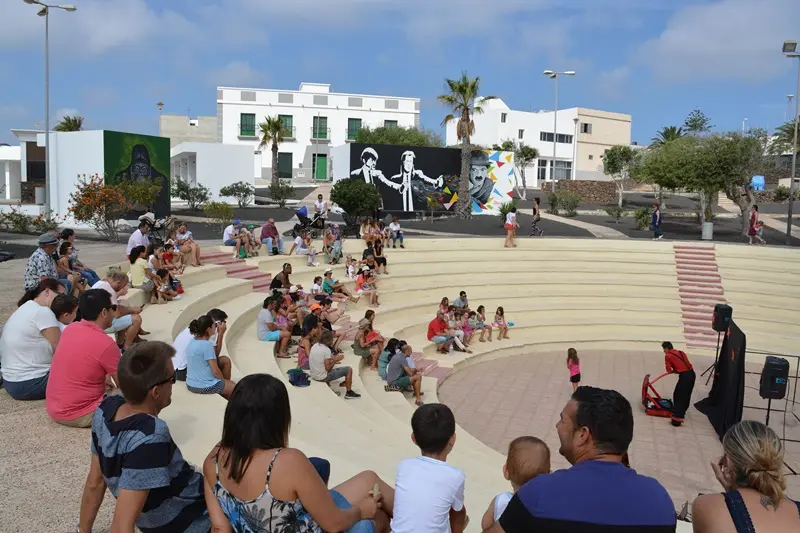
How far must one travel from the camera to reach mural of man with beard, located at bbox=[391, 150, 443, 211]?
102 ft

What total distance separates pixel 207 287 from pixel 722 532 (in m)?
11.9

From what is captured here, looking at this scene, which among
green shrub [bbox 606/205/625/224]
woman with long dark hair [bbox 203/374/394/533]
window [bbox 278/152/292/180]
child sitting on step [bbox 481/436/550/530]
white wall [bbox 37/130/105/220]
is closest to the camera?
woman with long dark hair [bbox 203/374/394/533]

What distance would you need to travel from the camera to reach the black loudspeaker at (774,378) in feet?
30.1

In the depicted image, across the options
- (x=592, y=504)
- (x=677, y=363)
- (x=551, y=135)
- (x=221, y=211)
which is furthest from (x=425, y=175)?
(x=551, y=135)

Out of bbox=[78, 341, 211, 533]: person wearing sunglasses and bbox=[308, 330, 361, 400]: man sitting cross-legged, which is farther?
bbox=[308, 330, 361, 400]: man sitting cross-legged

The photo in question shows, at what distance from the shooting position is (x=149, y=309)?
10.3 metres

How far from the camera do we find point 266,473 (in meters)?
2.55

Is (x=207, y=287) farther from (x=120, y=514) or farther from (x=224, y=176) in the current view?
(x=224, y=176)

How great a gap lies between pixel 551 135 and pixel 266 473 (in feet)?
208

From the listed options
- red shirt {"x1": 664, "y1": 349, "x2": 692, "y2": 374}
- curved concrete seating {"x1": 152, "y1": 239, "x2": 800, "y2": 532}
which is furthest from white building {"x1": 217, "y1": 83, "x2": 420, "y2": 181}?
red shirt {"x1": 664, "y1": 349, "x2": 692, "y2": 374}

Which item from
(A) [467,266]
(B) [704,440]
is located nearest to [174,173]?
(A) [467,266]

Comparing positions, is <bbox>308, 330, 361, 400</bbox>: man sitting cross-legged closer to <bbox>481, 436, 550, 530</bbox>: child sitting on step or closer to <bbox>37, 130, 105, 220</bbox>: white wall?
<bbox>481, 436, 550, 530</bbox>: child sitting on step

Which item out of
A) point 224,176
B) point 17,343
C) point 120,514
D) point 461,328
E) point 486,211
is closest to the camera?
point 120,514

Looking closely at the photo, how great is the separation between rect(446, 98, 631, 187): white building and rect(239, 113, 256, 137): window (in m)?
19.7
